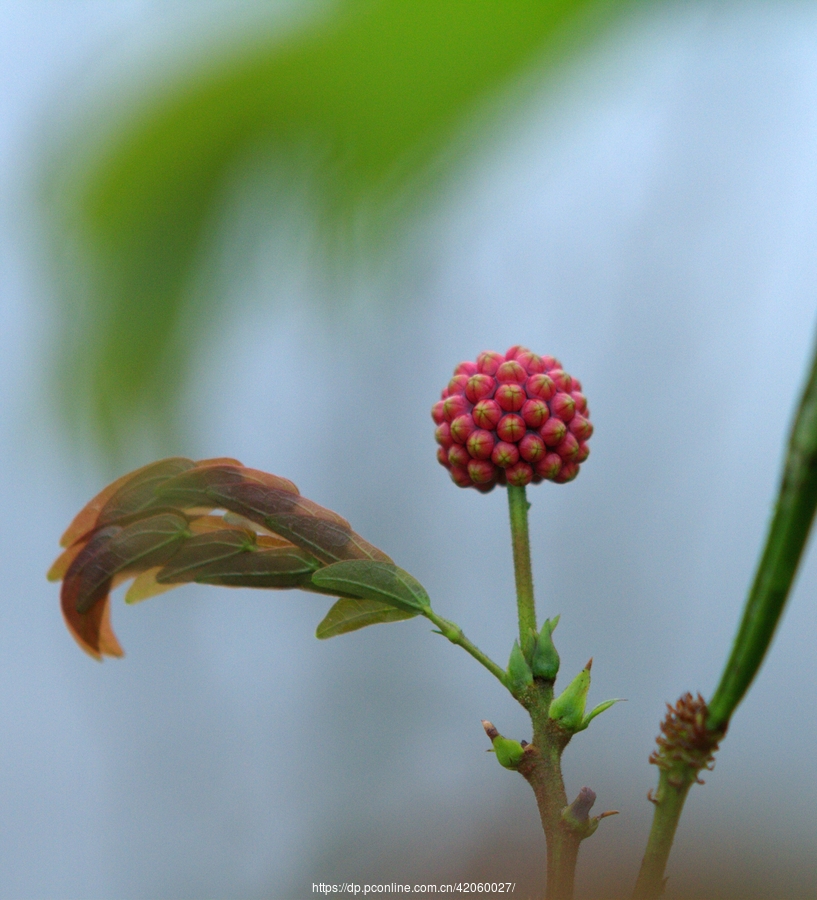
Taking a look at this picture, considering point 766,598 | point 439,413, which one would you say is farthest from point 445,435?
point 766,598

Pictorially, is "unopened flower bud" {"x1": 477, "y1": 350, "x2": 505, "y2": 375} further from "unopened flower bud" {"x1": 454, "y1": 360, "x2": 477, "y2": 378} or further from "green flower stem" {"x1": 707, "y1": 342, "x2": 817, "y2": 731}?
"green flower stem" {"x1": 707, "y1": 342, "x2": 817, "y2": 731}

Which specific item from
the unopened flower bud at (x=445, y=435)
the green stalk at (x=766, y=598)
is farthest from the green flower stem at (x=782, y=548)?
the unopened flower bud at (x=445, y=435)

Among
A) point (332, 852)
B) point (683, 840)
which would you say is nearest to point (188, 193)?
point (683, 840)

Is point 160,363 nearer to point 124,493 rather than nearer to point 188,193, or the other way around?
point 188,193

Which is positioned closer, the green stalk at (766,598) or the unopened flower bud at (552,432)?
the green stalk at (766,598)

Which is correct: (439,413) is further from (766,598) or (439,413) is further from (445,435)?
(766,598)

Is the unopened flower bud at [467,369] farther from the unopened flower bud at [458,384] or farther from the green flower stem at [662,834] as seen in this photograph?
the green flower stem at [662,834]
